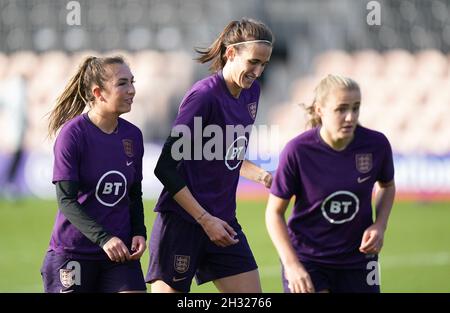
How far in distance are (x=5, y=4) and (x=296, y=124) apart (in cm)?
781

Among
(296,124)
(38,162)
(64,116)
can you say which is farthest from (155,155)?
(64,116)

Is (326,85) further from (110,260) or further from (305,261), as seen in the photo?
(110,260)

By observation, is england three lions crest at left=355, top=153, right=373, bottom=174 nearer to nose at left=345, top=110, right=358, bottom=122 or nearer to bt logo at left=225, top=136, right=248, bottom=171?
nose at left=345, top=110, right=358, bottom=122

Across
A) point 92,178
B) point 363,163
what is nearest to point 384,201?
point 363,163

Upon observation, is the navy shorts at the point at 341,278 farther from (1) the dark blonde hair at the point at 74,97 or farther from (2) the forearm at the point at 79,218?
(1) the dark blonde hair at the point at 74,97

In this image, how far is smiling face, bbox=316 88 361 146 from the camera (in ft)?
16.1

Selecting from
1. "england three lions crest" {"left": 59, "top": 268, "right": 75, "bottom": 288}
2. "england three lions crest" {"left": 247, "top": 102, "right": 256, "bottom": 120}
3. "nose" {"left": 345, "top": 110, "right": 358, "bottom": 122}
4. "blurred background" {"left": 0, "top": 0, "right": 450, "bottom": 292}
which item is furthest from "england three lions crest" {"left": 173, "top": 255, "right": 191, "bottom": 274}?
"blurred background" {"left": 0, "top": 0, "right": 450, "bottom": 292}

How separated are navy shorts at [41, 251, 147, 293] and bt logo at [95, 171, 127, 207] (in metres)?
0.34

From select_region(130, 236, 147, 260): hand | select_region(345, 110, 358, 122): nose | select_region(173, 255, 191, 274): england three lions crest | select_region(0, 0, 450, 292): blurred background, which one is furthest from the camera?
select_region(0, 0, 450, 292): blurred background

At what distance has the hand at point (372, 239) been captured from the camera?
4930mm

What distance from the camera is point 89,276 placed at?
4.98 metres

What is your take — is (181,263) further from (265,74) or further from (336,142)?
(265,74)

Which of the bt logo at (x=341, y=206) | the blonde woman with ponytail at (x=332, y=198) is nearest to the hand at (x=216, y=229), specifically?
the blonde woman with ponytail at (x=332, y=198)

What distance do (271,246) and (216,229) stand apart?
24.9 feet
